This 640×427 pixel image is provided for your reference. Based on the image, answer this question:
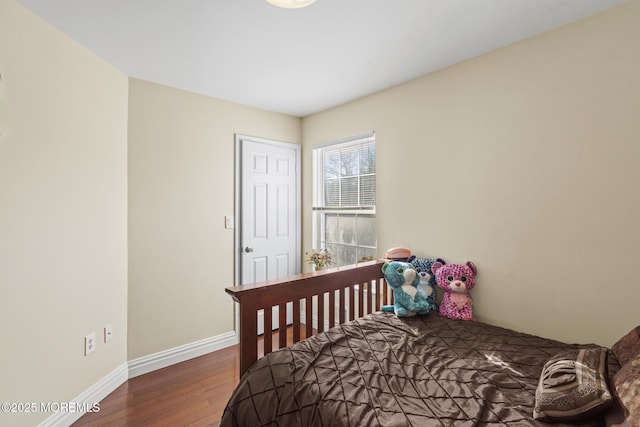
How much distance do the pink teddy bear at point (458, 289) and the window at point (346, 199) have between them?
32.3 inches

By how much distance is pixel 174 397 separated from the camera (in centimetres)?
213

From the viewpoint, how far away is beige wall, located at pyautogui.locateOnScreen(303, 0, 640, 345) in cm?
158

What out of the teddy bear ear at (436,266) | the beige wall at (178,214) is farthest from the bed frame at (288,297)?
the beige wall at (178,214)

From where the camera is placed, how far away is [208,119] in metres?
2.85

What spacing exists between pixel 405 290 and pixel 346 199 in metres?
1.30

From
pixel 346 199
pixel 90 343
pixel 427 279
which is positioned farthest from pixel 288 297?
pixel 346 199

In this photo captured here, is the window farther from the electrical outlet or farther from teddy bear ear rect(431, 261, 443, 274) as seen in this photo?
the electrical outlet

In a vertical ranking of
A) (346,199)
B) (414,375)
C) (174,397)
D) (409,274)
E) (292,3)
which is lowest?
(174,397)

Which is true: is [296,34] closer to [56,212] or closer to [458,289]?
[56,212]

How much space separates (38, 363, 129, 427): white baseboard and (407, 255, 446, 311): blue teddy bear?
235cm

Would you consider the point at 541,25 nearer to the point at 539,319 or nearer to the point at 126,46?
the point at 539,319

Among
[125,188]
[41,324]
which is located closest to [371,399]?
[41,324]

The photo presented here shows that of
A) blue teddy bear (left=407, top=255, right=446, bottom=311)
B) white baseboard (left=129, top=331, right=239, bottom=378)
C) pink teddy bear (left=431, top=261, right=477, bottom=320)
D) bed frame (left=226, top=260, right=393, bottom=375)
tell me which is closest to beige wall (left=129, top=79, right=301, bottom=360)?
white baseboard (left=129, top=331, right=239, bottom=378)

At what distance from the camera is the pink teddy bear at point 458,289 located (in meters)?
2.06
